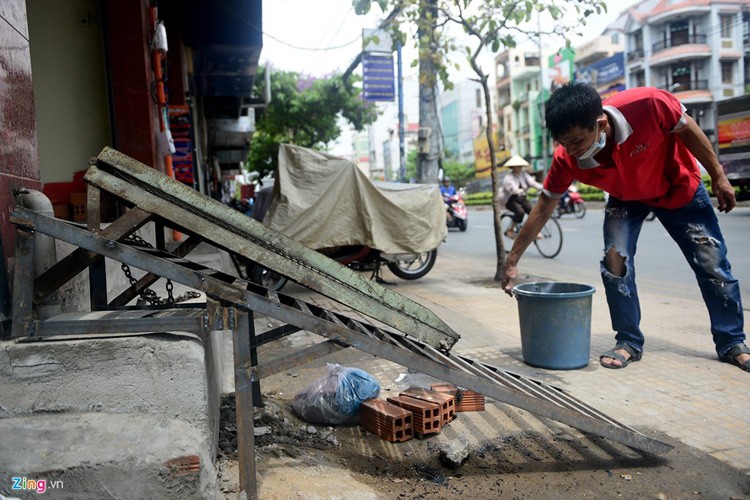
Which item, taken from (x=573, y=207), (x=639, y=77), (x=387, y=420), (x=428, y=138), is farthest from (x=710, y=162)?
(x=639, y=77)

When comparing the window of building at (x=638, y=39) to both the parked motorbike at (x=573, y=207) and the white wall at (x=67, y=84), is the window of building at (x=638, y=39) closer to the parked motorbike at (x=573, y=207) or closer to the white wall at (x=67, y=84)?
the parked motorbike at (x=573, y=207)

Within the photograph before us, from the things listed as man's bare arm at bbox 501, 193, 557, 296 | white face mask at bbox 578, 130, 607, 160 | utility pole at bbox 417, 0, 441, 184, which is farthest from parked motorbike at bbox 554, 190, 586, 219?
white face mask at bbox 578, 130, 607, 160

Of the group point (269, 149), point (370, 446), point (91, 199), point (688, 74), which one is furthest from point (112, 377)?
point (688, 74)

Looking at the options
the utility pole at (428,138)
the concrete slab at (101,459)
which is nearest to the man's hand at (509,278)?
the concrete slab at (101,459)

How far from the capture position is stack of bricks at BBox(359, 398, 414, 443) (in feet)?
9.59

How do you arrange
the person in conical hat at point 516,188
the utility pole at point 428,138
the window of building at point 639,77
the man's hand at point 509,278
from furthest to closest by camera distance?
the window of building at point 639,77 → the utility pole at point 428,138 → the person in conical hat at point 516,188 → the man's hand at point 509,278

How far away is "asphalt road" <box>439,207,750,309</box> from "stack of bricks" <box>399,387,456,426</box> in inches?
161

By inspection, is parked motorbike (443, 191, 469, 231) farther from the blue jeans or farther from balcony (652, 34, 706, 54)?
balcony (652, 34, 706, 54)

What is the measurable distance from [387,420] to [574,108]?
1853mm

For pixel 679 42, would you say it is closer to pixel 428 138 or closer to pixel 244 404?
pixel 428 138

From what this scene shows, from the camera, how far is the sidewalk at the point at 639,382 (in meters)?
2.96

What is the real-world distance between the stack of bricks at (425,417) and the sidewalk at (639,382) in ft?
0.31

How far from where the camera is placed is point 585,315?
395 cm

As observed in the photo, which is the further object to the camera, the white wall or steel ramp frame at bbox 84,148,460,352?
the white wall
